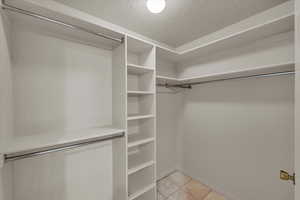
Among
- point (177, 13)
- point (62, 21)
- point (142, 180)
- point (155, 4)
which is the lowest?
point (142, 180)

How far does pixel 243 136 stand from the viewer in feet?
5.41

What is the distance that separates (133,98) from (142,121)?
1.19ft

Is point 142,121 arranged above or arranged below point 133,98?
below

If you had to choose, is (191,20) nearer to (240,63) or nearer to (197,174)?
(240,63)

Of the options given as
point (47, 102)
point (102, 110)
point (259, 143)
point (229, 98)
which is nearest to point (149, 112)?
point (102, 110)

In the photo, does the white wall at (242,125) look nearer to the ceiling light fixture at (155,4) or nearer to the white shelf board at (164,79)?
the white shelf board at (164,79)

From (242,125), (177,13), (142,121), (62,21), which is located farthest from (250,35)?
(62,21)

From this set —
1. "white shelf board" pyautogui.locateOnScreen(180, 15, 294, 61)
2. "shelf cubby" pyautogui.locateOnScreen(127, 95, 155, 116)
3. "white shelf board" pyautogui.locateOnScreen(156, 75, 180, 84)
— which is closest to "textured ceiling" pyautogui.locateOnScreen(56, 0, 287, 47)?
"white shelf board" pyautogui.locateOnScreen(180, 15, 294, 61)

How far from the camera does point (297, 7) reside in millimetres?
716

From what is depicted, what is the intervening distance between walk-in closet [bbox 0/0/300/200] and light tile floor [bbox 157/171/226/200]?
20 mm

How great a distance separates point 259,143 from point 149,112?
1.46m

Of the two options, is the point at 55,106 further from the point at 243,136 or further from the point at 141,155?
the point at 243,136

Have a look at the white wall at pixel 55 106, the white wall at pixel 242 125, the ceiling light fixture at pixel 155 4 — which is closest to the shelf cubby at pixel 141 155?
the white wall at pixel 55 106

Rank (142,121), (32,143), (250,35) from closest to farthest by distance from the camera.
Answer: (32,143) → (250,35) → (142,121)
